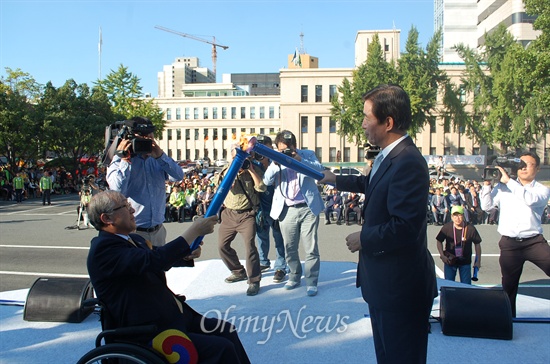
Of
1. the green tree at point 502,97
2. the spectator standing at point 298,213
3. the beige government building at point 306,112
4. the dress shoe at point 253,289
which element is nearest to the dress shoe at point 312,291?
the spectator standing at point 298,213

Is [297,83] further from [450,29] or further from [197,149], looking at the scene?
[450,29]

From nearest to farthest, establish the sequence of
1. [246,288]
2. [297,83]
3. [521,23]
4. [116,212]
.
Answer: [116,212]
[246,288]
[521,23]
[297,83]

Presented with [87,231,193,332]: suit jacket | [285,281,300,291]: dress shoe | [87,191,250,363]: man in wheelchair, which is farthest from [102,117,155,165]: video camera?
[285,281,300,291]: dress shoe

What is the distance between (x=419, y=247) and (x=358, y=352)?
1.92 m

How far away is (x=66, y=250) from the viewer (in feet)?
37.2

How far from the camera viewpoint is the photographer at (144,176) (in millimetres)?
4500

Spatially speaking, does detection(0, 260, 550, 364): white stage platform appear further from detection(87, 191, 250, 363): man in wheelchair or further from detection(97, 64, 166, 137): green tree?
detection(97, 64, 166, 137): green tree

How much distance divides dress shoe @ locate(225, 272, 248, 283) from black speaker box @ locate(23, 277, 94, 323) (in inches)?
79.8

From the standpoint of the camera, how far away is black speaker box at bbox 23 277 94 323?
496 centimetres

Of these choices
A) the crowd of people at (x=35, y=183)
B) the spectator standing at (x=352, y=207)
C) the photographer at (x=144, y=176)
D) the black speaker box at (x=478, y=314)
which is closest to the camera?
the black speaker box at (x=478, y=314)

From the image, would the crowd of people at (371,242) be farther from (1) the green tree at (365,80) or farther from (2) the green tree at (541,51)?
(1) the green tree at (365,80)

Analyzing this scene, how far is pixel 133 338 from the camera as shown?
293 centimetres

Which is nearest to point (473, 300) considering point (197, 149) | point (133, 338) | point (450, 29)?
point (133, 338)

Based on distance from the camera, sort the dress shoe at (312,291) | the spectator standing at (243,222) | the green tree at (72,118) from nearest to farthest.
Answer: the dress shoe at (312,291), the spectator standing at (243,222), the green tree at (72,118)
